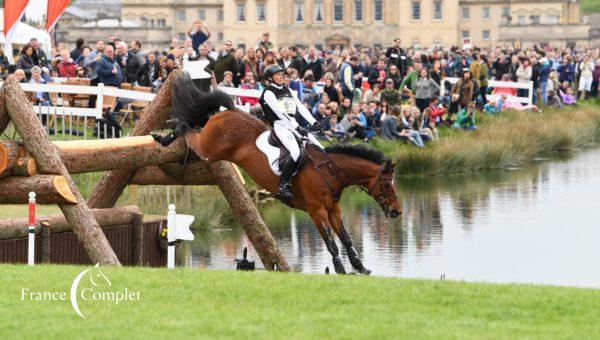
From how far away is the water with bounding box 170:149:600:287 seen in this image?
22594mm

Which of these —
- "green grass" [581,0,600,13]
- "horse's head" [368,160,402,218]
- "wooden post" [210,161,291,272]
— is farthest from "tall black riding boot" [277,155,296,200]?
"green grass" [581,0,600,13]

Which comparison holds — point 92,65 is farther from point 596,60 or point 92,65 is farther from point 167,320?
point 596,60

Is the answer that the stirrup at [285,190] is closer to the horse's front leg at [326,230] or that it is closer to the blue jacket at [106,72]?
the horse's front leg at [326,230]

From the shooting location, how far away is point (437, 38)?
14438 cm

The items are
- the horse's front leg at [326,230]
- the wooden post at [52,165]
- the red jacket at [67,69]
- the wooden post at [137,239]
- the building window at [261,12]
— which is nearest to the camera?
the wooden post at [52,165]

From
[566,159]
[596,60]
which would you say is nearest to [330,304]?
[566,159]

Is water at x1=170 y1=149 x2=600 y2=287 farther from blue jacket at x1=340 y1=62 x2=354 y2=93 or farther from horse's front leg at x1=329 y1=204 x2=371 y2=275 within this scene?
horse's front leg at x1=329 y1=204 x2=371 y2=275

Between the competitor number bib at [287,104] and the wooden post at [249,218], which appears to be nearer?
the competitor number bib at [287,104]

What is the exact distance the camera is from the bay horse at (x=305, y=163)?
18.2 metres

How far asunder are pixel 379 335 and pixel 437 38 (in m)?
134

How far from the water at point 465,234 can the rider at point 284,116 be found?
11.6 ft

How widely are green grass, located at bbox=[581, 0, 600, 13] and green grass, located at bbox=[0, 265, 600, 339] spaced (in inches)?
6344

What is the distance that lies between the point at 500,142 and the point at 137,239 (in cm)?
2073

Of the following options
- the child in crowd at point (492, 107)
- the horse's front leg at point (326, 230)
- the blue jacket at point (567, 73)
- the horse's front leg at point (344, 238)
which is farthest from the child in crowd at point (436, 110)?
the horse's front leg at point (326, 230)
